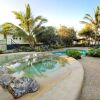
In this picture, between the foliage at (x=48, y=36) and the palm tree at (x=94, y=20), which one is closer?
the foliage at (x=48, y=36)

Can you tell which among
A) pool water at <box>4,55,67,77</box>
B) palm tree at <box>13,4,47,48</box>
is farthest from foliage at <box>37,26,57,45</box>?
pool water at <box>4,55,67,77</box>

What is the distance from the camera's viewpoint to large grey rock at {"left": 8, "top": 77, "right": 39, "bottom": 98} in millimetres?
4972

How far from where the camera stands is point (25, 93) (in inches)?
203

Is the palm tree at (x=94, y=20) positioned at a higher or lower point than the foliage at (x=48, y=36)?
higher

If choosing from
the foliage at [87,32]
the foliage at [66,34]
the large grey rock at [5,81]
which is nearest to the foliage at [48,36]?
the foliage at [66,34]

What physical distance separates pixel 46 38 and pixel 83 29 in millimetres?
9302

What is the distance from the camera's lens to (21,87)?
5133mm

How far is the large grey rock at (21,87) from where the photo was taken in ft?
16.3

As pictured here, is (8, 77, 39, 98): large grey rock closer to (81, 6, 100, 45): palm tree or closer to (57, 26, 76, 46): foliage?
(81, 6, 100, 45): palm tree

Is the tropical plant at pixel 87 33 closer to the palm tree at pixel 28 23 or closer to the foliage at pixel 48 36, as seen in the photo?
the foliage at pixel 48 36

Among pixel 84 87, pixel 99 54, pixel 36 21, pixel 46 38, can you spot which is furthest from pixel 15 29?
pixel 84 87

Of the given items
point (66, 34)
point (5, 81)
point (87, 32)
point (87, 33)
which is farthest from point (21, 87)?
point (87, 33)

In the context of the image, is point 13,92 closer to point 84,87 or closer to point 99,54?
point 84,87

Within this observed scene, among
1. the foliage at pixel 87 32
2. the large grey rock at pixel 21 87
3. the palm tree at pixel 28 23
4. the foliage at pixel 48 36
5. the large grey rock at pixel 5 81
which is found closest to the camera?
the large grey rock at pixel 21 87
